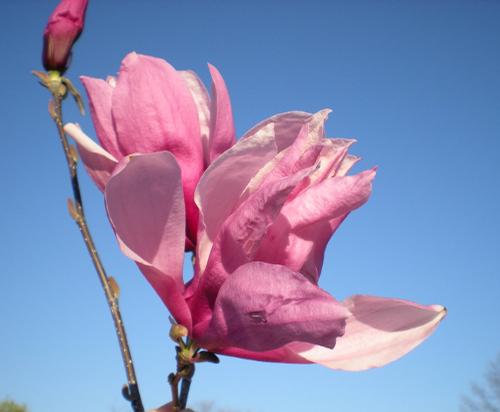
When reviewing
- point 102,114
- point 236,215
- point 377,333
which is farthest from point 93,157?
point 377,333

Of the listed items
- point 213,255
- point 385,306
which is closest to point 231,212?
point 213,255

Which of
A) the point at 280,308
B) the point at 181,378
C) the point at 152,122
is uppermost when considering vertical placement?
the point at 152,122

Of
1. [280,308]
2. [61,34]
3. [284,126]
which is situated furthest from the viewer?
[61,34]

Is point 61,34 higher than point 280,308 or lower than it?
higher

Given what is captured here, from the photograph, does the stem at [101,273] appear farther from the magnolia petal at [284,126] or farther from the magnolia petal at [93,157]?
the magnolia petal at [284,126]

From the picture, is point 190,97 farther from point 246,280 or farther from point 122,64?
point 246,280

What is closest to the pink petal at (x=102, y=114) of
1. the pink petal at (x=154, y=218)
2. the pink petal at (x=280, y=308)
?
the pink petal at (x=154, y=218)

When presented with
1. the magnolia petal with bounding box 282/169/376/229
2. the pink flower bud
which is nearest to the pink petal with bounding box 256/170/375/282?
the magnolia petal with bounding box 282/169/376/229

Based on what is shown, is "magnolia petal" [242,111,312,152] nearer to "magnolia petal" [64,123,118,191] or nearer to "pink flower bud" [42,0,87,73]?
"magnolia petal" [64,123,118,191]

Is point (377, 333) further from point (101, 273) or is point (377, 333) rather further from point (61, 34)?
point (61, 34)
